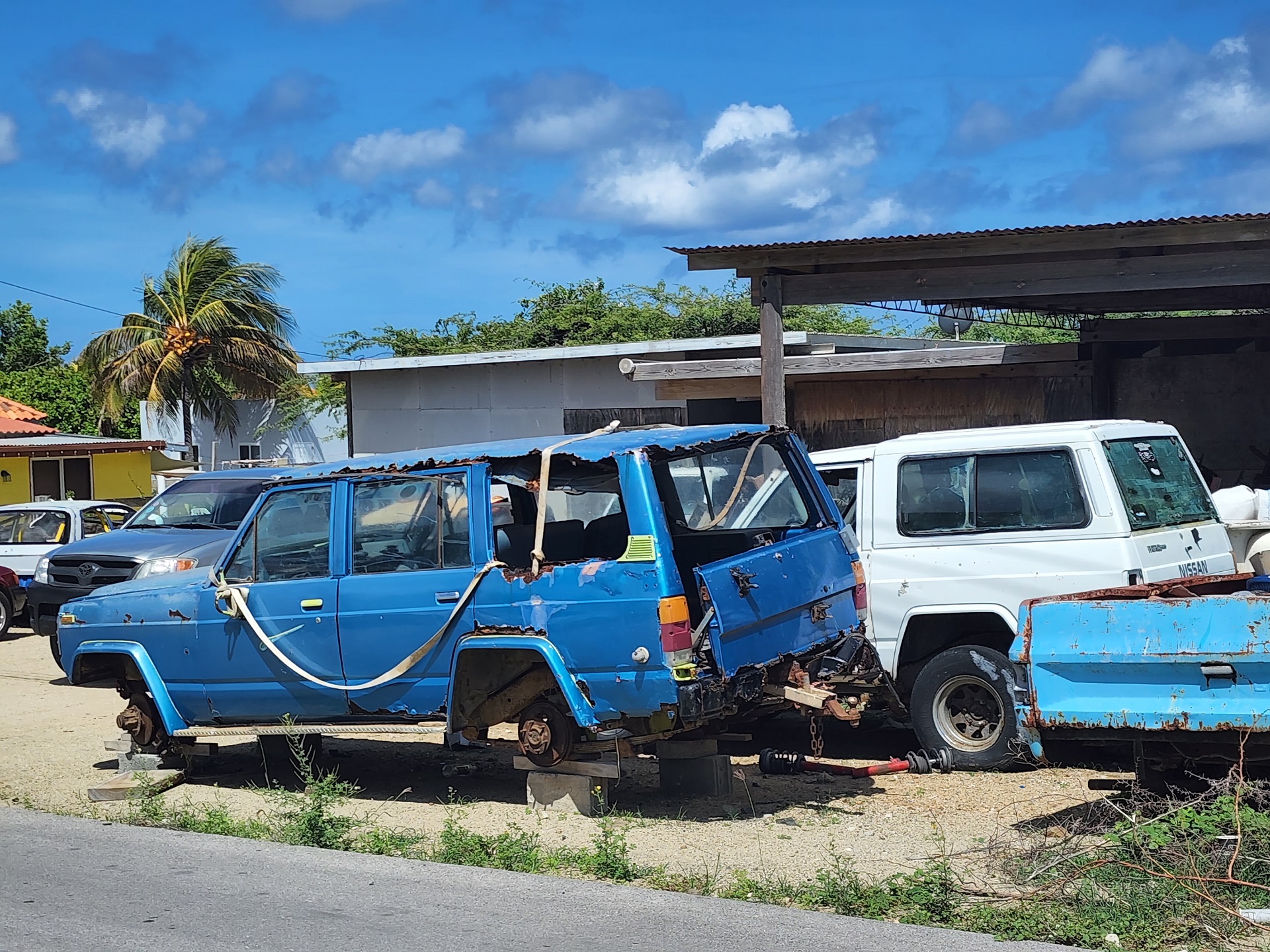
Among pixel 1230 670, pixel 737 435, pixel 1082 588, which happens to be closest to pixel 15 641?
pixel 737 435

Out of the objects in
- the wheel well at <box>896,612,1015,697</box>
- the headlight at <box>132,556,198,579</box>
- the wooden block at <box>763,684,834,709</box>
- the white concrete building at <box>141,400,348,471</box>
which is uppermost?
the white concrete building at <box>141,400,348,471</box>

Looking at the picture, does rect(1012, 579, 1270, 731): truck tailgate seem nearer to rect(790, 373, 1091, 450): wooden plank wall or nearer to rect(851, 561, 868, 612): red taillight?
rect(851, 561, 868, 612): red taillight

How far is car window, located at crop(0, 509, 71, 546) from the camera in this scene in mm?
17609

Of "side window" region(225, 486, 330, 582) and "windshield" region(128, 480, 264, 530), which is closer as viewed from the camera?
"side window" region(225, 486, 330, 582)

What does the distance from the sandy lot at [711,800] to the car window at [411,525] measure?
4.38 feet

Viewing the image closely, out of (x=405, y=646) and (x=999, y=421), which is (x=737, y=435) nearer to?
(x=405, y=646)

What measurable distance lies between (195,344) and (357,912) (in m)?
33.0

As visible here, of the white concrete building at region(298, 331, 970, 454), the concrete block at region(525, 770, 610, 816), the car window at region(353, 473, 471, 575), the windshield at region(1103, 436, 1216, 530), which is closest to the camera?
the concrete block at region(525, 770, 610, 816)

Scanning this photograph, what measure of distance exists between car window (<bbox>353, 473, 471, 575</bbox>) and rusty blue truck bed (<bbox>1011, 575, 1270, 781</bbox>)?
3.08 meters

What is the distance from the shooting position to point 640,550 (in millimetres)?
6965

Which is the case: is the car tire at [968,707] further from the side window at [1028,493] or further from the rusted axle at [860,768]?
the side window at [1028,493]

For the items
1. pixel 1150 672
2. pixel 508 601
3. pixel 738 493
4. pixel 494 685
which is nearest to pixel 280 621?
pixel 494 685

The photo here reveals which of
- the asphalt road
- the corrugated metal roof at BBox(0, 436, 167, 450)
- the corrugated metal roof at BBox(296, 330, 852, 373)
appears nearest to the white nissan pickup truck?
the asphalt road

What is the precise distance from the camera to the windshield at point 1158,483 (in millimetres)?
8219
